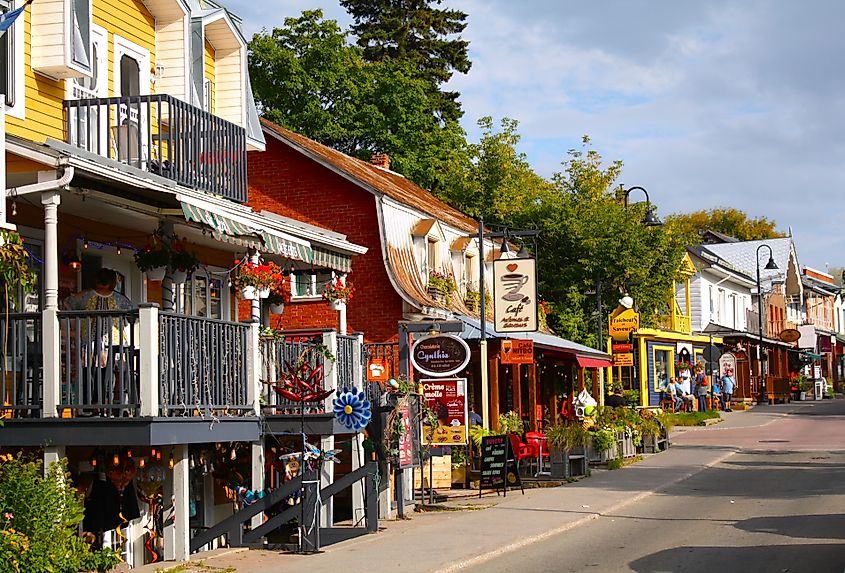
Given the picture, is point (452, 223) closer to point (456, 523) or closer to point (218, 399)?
point (456, 523)

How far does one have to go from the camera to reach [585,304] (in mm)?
42562

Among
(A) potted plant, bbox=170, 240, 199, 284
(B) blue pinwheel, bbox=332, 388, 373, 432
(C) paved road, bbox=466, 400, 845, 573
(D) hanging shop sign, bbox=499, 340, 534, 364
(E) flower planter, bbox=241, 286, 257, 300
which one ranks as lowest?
(C) paved road, bbox=466, 400, 845, 573

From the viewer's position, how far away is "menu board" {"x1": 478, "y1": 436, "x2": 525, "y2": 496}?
22.4 m

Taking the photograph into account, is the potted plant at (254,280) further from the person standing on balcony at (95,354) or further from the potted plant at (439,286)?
the potted plant at (439,286)

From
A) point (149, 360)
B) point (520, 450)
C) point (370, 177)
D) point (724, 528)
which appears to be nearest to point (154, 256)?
point (149, 360)

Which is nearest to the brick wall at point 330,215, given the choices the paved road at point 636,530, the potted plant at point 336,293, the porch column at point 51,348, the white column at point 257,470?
the paved road at point 636,530

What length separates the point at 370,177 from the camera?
30.5 m

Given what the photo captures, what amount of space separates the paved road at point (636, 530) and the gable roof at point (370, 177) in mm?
8086

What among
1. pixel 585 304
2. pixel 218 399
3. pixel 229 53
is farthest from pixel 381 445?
A: pixel 585 304

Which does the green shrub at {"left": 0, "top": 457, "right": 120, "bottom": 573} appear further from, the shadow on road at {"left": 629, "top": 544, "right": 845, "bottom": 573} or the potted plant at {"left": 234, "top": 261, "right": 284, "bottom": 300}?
the shadow on road at {"left": 629, "top": 544, "right": 845, "bottom": 573}

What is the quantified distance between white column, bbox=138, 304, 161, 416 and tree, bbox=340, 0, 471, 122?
46710 millimetres

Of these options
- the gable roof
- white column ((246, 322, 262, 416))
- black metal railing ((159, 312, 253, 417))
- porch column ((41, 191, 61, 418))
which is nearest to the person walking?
the gable roof

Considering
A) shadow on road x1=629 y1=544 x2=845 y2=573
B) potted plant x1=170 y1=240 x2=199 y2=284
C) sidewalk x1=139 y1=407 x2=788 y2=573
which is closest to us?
shadow on road x1=629 y1=544 x2=845 y2=573

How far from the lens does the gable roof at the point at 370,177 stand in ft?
92.5
